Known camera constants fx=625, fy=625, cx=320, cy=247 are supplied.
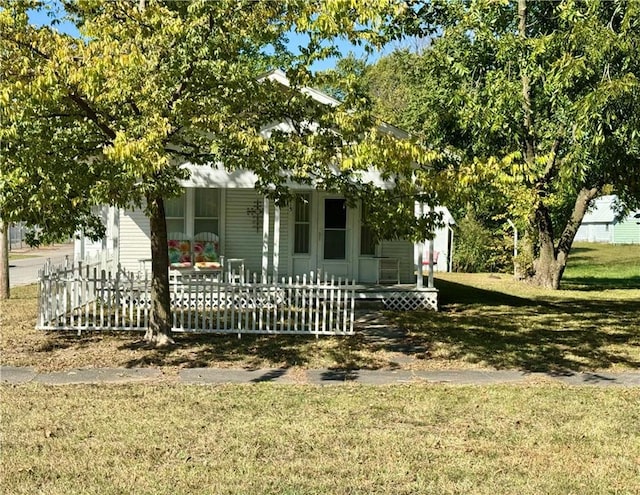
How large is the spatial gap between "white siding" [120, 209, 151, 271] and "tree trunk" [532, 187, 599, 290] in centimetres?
1321

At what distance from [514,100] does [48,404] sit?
875 cm

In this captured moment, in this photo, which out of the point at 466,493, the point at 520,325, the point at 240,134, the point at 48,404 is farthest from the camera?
the point at 520,325

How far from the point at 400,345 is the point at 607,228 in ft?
185

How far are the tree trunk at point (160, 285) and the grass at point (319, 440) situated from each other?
261 centimetres

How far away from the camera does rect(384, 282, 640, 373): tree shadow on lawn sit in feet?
31.8

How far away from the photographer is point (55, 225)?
8.64 meters

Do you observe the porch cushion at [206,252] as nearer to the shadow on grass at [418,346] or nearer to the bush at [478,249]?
the shadow on grass at [418,346]

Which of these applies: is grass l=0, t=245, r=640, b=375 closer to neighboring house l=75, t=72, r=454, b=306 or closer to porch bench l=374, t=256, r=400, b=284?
porch bench l=374, t=256, r=400, b=284

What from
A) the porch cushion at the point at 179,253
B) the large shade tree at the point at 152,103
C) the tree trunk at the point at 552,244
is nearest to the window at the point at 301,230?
the porch cushion at the point at 179,253

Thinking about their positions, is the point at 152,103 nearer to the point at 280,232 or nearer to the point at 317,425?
the point at 317,425

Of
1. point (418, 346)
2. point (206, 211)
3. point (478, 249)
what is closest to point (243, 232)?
point (206, 211)

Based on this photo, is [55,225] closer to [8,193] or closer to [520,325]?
[8,193]

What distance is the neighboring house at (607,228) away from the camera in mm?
56969

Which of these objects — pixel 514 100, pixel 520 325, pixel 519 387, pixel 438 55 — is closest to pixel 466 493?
pixel 519 387
